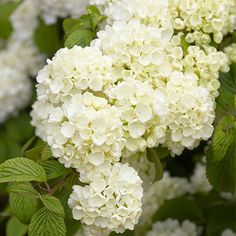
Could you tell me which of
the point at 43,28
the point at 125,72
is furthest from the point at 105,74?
the point at 43,28

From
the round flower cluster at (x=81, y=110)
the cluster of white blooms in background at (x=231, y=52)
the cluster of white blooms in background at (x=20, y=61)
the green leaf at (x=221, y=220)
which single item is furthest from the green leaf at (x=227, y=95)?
the cluster of white blooms in background at (x=20, y=61)

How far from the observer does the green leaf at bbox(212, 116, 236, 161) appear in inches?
50.3

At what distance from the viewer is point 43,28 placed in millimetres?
2359

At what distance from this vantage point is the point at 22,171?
1151 mm

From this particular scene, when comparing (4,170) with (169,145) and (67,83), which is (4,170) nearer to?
(67,83)

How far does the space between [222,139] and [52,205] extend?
0.36 metres

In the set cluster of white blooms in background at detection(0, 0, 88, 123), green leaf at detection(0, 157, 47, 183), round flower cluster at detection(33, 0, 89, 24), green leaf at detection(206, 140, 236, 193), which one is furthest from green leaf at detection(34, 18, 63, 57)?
green leaf at detection(0, 157, 47, 183)

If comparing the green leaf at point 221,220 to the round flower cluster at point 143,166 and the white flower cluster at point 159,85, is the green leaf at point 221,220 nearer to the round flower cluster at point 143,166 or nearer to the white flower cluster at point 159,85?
the round flower cluster at point 143,166

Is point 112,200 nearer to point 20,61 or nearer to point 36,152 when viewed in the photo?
point 36,152

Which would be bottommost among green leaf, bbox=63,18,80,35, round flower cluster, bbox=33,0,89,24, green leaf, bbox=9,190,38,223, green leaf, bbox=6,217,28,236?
green leaf, bbox=6,217,28,236

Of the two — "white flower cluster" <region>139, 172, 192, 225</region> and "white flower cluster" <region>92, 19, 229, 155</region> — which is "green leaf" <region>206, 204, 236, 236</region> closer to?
"white flower cluster" <region>139, 172, 192, 225</region>

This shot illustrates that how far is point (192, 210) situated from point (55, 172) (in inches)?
26.6

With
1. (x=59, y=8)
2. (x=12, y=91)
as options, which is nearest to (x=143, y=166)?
(x=59, y=8)

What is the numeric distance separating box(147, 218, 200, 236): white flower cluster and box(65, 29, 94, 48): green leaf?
0.56 metres
